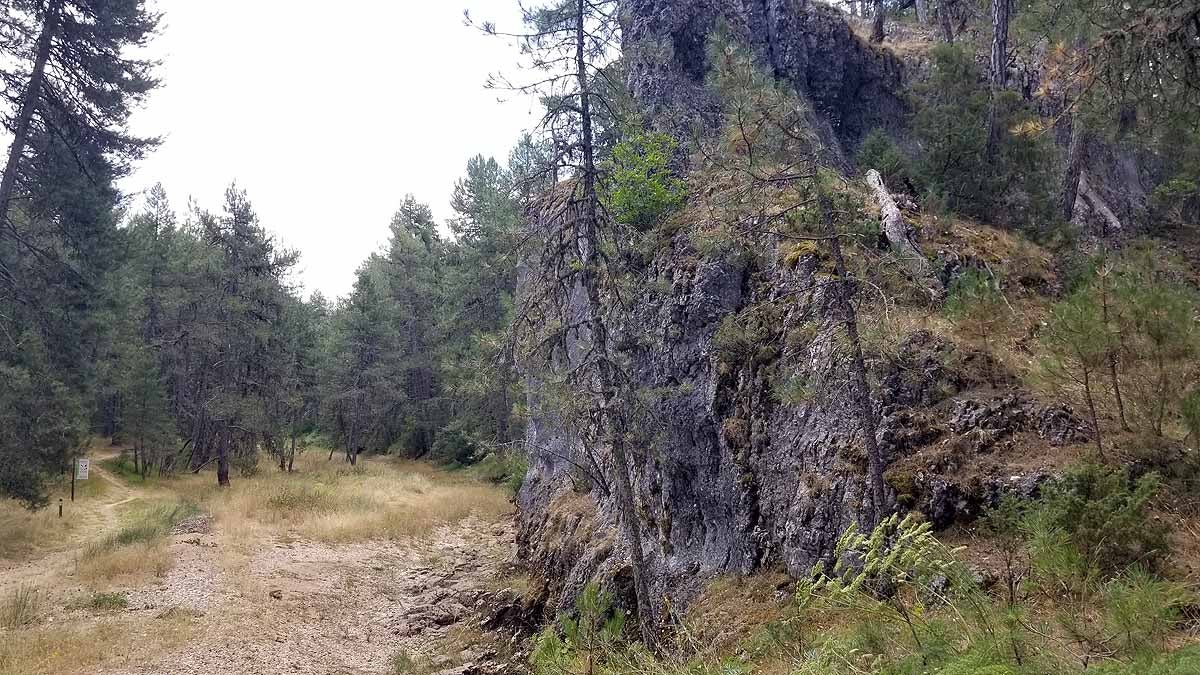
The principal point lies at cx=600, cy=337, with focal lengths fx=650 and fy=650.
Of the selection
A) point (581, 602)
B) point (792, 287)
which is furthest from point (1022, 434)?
point (581, 602)

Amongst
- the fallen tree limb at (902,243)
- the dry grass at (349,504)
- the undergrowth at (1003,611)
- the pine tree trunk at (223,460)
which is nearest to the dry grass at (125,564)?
the dry grass at (349,504)

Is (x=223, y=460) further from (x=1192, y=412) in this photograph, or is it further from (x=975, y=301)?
(x=1192, y=412)

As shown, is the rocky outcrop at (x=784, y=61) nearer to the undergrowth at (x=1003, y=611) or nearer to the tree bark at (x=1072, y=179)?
the tree bark at (x=1072, y=179)

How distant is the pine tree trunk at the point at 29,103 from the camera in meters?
14.0

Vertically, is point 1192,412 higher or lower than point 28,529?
higher

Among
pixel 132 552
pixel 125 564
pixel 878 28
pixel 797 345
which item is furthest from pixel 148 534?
pixel 878 28

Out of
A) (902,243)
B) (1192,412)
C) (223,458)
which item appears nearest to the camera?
(1192,412)

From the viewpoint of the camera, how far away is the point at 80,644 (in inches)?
403

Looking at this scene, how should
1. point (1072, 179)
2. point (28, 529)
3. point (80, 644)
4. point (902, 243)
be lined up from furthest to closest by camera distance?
point (28, 529) → point (1072, 179) → point (80, 644) → point (902, 243)

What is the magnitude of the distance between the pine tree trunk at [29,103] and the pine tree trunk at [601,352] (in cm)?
1292

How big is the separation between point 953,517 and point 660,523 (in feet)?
16.5

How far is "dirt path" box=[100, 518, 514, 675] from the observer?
36.2 feet

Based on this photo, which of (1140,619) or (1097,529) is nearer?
(1140,619)

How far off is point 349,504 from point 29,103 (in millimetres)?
13982
